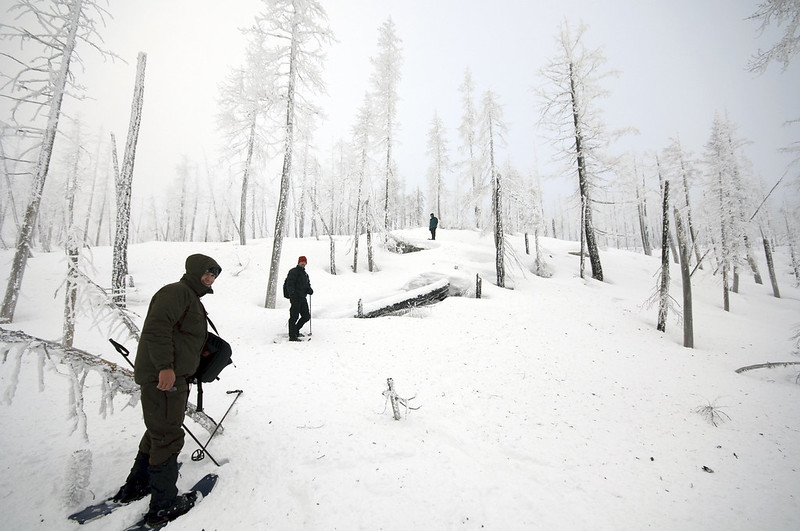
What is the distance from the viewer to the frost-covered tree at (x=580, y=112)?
1680 cm

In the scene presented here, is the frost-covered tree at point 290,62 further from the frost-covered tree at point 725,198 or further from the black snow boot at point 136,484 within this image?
the frost-covered tree at point 725,198

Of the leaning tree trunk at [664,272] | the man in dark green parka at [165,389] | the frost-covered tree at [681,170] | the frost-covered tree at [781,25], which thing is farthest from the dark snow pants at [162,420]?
the frost-covered tree at [681,170]

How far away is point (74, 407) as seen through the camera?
10.9 ft

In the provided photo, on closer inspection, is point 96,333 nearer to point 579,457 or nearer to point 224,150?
point 579,457

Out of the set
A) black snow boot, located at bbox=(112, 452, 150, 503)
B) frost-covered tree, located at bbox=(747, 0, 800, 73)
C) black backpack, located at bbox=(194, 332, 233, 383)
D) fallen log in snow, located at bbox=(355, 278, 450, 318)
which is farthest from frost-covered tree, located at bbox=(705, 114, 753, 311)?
black snow boot, located at bbox=(112, 452, 150, 503)

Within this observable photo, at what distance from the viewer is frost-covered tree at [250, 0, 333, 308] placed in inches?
468

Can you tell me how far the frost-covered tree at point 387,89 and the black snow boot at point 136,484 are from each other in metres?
19.6

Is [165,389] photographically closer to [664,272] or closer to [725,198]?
[664,272]

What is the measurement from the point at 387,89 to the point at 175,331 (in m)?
24.4

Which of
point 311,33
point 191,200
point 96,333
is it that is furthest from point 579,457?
point 191,200

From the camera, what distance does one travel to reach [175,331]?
3303 mm

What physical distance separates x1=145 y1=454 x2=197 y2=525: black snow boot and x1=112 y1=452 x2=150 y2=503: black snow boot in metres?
0.40

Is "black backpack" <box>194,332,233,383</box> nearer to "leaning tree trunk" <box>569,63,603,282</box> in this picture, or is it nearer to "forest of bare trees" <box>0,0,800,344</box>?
"forest of bare trees" <box>0,0,800,344</box>

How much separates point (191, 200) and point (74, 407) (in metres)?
48.0
